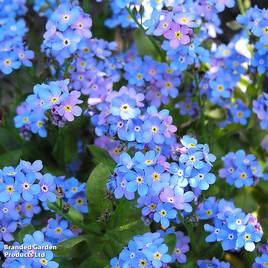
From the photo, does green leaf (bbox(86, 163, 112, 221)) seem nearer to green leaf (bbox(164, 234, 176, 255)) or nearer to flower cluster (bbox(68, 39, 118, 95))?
green leaf (bbox(164, 234, 176, 255))

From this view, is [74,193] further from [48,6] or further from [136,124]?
[48,6]

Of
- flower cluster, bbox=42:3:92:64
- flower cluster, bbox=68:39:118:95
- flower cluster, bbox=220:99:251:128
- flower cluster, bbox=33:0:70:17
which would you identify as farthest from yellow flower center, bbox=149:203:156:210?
flower cluster, bbox=33:0:70:17

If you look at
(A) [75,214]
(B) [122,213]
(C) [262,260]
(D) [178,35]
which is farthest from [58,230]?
(D) [178,35]

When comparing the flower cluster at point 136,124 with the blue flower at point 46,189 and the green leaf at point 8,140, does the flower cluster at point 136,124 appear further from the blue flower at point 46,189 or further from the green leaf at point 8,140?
the green leaf at point 8,140

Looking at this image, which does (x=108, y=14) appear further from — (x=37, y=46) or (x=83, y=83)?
(x=83, y=83)

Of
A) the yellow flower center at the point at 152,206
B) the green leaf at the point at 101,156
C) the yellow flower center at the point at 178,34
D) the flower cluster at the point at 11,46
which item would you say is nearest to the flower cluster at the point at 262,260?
the yellow flower center at the point at 152,206

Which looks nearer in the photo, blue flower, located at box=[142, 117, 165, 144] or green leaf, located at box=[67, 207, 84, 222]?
blue flower, located at box=[142, 117, 165, 144]
